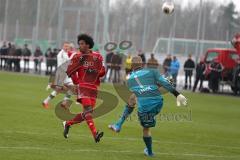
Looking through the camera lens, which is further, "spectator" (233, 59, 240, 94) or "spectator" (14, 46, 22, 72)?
"spectator" (14, 46, 22, 72)

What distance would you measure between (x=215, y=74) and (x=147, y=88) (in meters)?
26.3

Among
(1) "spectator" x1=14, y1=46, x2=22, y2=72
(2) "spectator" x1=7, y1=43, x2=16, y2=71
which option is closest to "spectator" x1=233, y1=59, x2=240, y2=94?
(1) "spectator" x1=14, y1=46, x2=22, y2=72

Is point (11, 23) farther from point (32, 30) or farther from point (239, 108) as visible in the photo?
point (239, 108)

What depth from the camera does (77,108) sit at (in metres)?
22.2

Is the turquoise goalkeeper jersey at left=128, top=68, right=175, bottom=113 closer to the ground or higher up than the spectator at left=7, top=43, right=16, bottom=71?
higher up

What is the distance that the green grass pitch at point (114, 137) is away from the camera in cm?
1244

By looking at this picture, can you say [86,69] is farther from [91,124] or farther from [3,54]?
[3,54]

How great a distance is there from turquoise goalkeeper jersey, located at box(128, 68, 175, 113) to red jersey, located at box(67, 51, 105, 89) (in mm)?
1289

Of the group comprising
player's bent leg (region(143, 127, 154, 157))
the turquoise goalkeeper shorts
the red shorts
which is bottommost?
player's bent leg (region(143, 127, 154, 157))

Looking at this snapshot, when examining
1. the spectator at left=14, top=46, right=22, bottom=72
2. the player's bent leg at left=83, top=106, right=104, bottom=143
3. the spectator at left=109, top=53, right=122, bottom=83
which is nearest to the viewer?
the player's bent leg at left=83, top=106, right=104, bottom=143

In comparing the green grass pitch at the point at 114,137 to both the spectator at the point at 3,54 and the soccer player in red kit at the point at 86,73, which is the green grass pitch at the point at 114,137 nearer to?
the soccer player in red kit at the point at 86,73

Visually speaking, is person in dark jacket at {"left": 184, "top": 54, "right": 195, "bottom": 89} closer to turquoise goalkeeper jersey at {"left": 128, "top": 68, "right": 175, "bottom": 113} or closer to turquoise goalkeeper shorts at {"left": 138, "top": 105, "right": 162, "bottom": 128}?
turquoise goalkeeper jersey at {"left": 128, "top": 68, "right": 175, "bottom": 113}

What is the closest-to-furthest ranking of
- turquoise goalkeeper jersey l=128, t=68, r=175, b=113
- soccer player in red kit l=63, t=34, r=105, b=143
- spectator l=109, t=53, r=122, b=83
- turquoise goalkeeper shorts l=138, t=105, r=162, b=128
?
turquoise goalkeeper shorts l=138, t=105, r=162, b=128 < turquoise goalkeeper jersey l=128, t=68, r=175, b=113 < soccer player in red kit l=63, t=34, r=105, b=143 < spectator l=109, t=53, r=122, b=83

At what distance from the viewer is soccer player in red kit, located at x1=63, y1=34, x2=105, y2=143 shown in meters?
13.9
